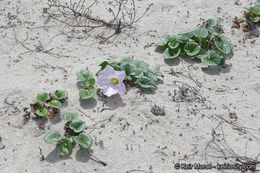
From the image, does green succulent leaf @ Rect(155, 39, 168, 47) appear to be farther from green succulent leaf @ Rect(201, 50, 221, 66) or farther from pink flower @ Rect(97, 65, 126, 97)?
pink flower @ Rect(97, 65, 126, 97)

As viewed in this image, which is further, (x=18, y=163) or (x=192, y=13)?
(x=192, y=13)

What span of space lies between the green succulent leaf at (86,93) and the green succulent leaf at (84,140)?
1.55 ft

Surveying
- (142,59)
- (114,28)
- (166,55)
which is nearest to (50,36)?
(114,28)

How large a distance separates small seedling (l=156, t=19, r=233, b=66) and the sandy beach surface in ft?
0.35

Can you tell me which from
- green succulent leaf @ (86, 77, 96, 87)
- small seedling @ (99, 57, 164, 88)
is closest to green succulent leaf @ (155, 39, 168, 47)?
small seedling @ (99, 57, 164, 88)

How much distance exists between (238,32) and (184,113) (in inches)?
67.3

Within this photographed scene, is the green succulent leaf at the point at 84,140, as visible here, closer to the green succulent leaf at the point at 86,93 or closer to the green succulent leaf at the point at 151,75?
the green succulent leaf at the point at 86,93

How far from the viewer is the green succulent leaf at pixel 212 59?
136 inches

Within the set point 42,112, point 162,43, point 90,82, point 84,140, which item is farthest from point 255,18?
point 42,112

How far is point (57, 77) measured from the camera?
338 cm

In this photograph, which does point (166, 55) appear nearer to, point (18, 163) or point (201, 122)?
point (201, 122)

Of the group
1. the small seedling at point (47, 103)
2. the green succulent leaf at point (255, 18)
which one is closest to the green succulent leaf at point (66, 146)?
the small seedling at point (47, 103)

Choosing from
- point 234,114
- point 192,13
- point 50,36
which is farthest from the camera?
point 192,13

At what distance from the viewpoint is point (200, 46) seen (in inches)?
146
